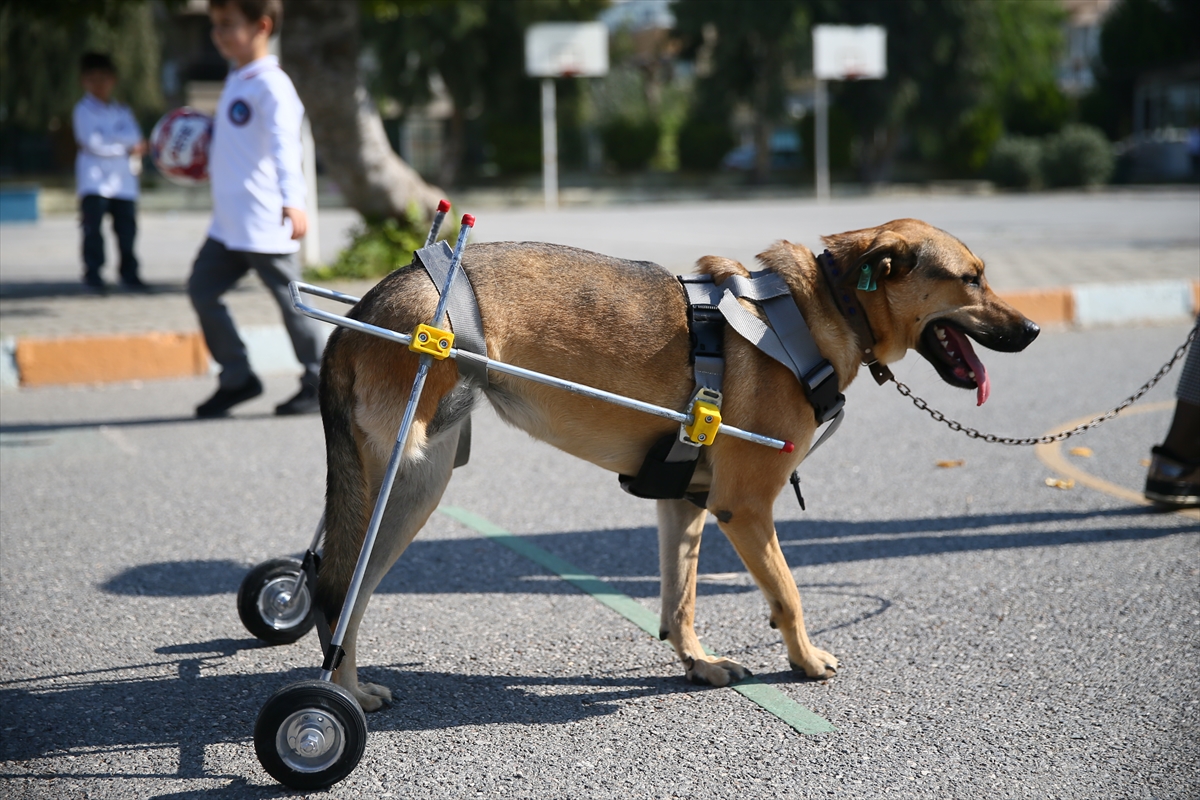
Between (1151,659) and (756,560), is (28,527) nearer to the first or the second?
(756,560)

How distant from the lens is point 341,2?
10859mm

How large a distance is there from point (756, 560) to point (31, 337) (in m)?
6.87

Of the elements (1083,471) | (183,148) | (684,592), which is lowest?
(1083,471)

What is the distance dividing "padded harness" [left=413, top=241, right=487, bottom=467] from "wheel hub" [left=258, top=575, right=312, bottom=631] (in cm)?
116

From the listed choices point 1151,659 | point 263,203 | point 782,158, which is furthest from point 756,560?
point 782,158

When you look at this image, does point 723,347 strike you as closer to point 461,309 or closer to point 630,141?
point 461,309

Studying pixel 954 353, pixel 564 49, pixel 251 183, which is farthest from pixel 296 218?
pixel 564 49

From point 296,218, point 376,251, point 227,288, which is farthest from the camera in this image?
point 376,251

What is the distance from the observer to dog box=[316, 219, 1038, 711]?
2.91 metres

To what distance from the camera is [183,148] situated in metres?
7.88

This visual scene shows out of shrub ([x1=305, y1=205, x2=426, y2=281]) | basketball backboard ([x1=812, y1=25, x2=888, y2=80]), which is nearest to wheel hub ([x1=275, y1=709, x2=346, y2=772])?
shrub ([x1=305, y1=205, x2=426, y2=281])

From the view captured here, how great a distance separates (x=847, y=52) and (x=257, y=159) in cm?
2810

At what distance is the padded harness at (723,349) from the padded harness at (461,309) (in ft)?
1.82

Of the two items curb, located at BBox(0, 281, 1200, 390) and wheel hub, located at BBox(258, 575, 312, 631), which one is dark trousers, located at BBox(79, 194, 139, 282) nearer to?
curb, located at BBox(0, 281, 1200, 390)
